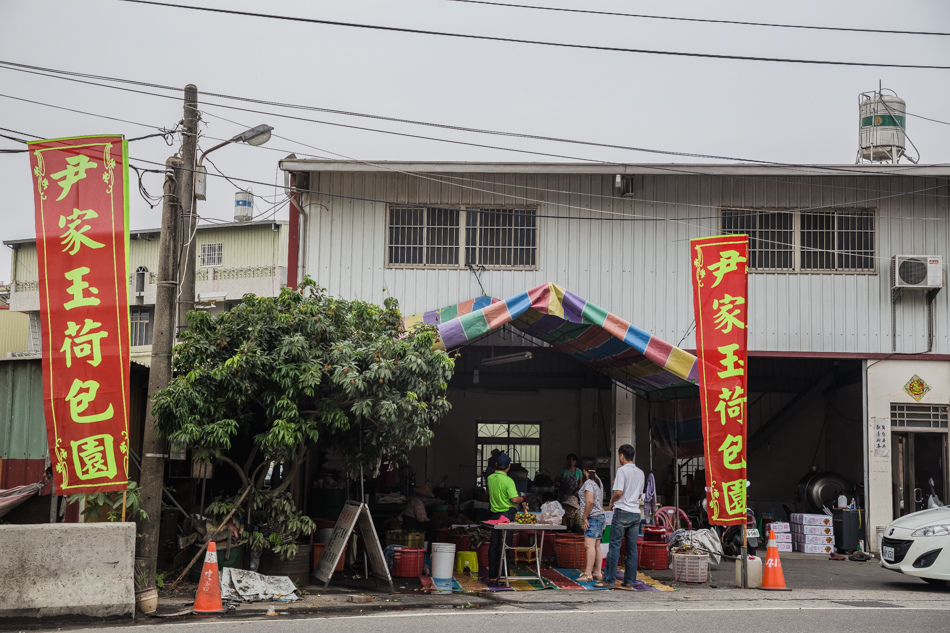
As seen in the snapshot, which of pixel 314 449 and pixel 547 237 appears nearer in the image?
pixel 314 449

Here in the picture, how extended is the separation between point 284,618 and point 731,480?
6216 mm

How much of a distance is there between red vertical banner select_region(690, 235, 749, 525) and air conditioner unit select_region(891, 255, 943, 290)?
16.8 ft

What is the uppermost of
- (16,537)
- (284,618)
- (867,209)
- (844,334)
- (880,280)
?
(867,209)

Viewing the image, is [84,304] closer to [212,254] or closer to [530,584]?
[530,584]

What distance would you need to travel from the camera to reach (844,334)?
16281 millimetres

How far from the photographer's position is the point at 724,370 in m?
12.3

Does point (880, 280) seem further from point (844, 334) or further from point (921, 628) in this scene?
point (921, 628)

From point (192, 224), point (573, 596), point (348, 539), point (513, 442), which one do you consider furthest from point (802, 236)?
point (192, 224)

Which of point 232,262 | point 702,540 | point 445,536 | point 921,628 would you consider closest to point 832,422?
point 702,540

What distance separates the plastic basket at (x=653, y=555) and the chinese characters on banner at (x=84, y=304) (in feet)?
25.9

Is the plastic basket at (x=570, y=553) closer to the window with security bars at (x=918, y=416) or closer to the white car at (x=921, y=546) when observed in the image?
the white car at (x=921, y=546)

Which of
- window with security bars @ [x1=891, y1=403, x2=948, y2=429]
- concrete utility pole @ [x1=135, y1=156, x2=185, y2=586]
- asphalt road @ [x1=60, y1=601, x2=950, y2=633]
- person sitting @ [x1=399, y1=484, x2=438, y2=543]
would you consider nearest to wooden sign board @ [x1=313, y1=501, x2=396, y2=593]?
asphalt road @ [x1=60, y1=601, x2=950, y2=633]

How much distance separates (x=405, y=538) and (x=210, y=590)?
13.0ft

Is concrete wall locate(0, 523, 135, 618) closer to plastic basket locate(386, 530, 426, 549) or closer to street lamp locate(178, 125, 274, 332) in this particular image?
street lamp locate(178, 125, 274, 332)
